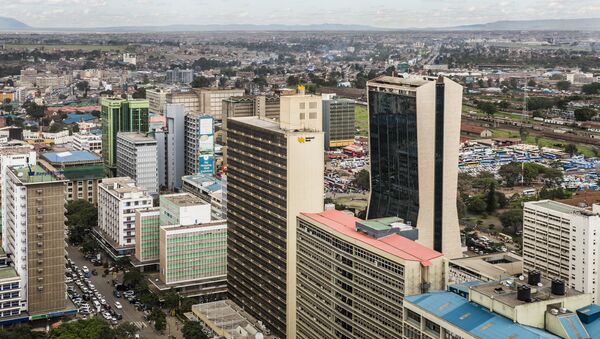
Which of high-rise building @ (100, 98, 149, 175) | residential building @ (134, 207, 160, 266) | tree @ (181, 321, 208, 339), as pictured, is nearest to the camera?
tree @ (181, 321, 208, 339)

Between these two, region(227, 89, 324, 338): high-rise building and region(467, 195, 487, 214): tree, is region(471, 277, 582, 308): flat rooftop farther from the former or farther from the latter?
region(467, 195, 487, 214): tree

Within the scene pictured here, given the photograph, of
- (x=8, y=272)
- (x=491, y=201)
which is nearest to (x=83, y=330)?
(x=8, y=272)

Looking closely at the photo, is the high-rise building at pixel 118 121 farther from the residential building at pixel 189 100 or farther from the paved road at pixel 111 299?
the residential building at pixel 189 100

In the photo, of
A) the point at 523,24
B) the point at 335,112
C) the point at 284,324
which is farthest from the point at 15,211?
the point at 523,24

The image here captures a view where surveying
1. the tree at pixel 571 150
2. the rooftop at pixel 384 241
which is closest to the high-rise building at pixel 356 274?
the rooftop at pixel 384 241

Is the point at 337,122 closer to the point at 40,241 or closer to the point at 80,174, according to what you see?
the point at 80,174

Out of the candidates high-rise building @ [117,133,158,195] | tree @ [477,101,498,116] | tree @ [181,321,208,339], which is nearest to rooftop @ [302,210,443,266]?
tree @ [181,321,208,339]

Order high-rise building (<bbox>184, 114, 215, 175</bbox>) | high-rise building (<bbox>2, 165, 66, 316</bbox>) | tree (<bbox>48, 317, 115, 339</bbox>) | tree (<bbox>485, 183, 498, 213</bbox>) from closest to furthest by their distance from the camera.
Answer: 1. tree (<bbox>48, 317, 115, 339</bbox>)
2. high-rise building (<bbox>2, 165, 66, 316</bbox>)
3. tree (<bbox>485, 183, 498, 213</bbox>)
4. high-rise building (<bbox>184, 114, 215, 175</bbox>)
